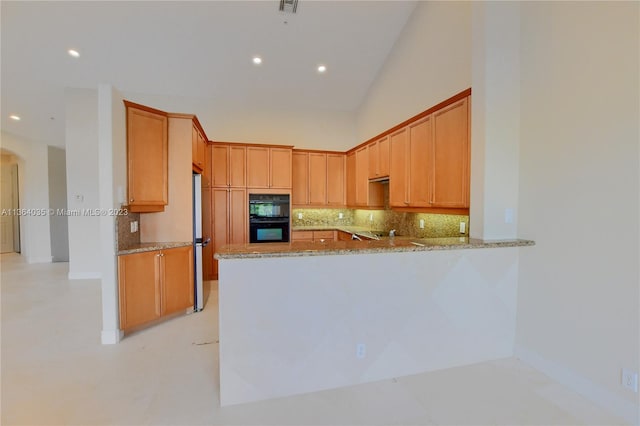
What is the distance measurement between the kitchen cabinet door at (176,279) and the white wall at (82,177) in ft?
10.2

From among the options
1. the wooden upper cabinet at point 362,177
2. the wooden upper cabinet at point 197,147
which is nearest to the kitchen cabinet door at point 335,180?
the wooden upper cabinet at point 362,177

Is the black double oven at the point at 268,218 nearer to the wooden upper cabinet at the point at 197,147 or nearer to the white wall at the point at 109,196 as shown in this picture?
the wooden upper cabinet at the point at 197,147

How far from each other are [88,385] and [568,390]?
3648mm

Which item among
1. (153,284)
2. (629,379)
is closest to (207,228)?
(153,284)

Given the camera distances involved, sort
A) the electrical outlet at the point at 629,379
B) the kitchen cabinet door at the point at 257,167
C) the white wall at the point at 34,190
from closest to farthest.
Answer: the electrical outlet at the point at 629,379 → the kitchen cabinet door at the point at 257,167 → the white wall at the point at 34,190

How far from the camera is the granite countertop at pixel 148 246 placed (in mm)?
2912

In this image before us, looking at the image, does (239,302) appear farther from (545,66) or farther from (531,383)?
(545,66)

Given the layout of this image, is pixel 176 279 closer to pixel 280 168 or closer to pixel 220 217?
pixel 220 217

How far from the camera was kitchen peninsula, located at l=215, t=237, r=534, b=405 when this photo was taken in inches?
75.2

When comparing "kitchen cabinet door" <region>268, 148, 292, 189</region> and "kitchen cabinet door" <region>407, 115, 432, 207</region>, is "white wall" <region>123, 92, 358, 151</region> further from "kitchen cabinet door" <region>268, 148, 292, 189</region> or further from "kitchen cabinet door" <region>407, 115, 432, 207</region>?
"kitchen cabinet door" <region>407, 115, 432, 207</region>

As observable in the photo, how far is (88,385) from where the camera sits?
2.13 meters

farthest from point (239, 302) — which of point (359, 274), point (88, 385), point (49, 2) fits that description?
point (49, 2)

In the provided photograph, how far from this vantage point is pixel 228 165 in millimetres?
4945

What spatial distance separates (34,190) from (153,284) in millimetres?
5930
